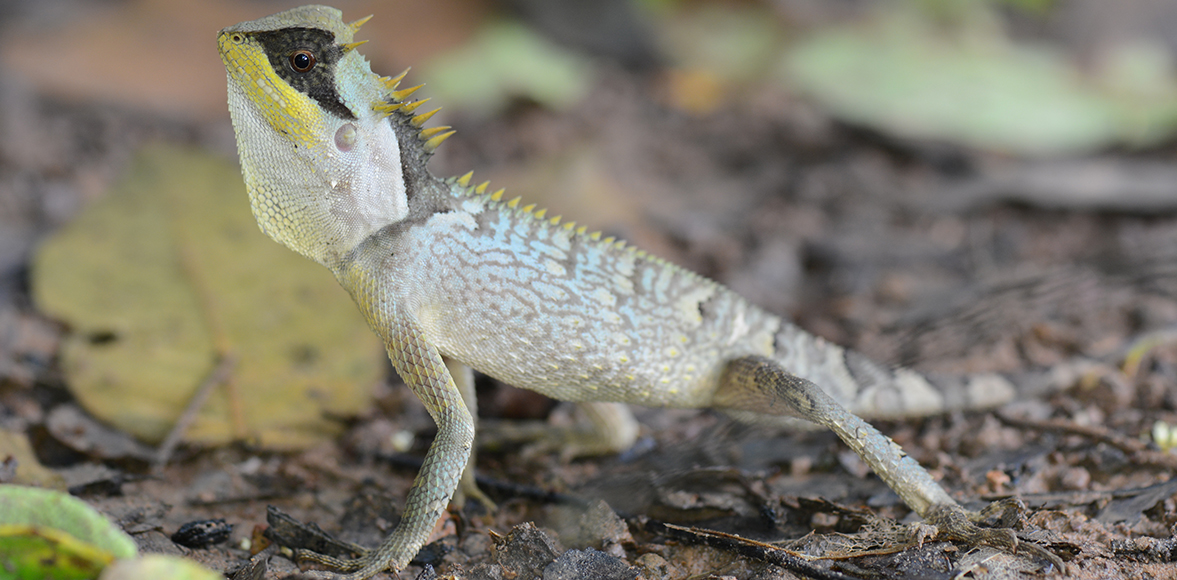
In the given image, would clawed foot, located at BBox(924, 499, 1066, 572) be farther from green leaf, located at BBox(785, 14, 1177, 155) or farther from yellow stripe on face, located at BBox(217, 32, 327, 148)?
green leaf, located at BBox(785, 14, 1177, 155)

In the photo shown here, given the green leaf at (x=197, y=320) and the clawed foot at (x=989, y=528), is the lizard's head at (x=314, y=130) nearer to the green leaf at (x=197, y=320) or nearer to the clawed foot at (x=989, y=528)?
the green leaf at (x=197, y=320)

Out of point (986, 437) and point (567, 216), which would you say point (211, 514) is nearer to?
point (567, 216)

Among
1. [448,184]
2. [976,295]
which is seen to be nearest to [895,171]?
[976,295]

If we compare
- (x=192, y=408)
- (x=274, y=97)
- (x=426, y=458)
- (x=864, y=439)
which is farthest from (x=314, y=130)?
(x=864, y=439)

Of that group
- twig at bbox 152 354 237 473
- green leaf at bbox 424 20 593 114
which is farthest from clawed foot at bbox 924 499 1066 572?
green leaf at bbox 424 20 593 114

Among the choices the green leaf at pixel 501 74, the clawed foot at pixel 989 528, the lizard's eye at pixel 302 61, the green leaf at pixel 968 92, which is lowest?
the clawed foot at pixel 989 528

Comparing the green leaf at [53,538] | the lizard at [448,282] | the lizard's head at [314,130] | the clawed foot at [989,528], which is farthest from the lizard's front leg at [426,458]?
the clawed foot at [989,528]
